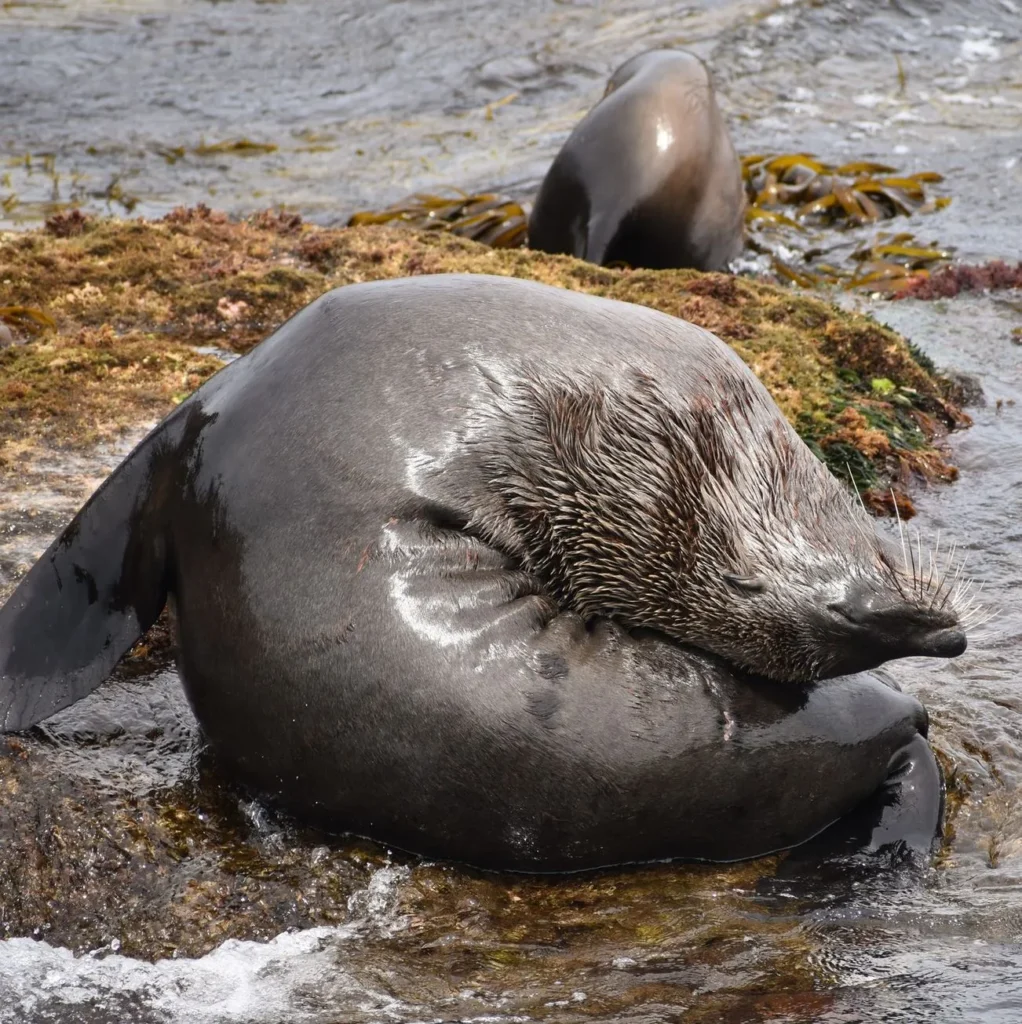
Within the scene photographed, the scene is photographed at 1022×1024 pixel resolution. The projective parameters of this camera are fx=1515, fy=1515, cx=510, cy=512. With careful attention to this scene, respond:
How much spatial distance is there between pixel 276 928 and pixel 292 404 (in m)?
1.64

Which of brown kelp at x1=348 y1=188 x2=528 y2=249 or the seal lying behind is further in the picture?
brown kelp at x1=348 y1=188 x2=528 y2=249

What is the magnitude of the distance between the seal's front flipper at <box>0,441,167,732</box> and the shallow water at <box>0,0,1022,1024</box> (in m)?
0.24

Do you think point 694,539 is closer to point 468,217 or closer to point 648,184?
point 648,184

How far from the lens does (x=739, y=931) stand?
4656 mm

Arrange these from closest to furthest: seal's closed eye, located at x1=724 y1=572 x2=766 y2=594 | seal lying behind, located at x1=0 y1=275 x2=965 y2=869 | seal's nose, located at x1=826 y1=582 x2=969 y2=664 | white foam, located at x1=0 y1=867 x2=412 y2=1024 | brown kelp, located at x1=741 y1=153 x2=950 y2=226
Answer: white foam, located at x1=0 y1=867 x2=412 y2=1024, seal lying behind, located at x1=0 y1=275 x2=965 y2=869, seal's nose, located at x1=826 y1=582 x2=969 y2=664, seal's closed eye, located at x1=724 y1=572 x2=766 y2=594, brown kelp, located at x1=741 y1=153 x2=950 y2=226

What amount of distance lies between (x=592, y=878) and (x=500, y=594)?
0.99m

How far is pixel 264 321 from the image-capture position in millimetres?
8609

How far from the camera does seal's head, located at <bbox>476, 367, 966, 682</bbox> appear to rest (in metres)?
5.03

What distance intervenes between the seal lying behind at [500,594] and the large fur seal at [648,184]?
622cm

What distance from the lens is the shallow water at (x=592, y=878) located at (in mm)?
4227

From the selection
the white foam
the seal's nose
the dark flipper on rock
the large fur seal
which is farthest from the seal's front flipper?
the large fur seal

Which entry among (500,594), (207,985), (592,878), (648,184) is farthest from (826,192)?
(207,985)

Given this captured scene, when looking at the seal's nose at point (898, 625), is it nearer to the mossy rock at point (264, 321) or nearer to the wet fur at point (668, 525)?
the wet fur at point (668, 525)

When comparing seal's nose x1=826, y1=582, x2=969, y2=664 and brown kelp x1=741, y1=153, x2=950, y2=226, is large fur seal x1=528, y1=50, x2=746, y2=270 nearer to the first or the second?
brown kelp x1=741, y1=153, x2=950, y2=226
